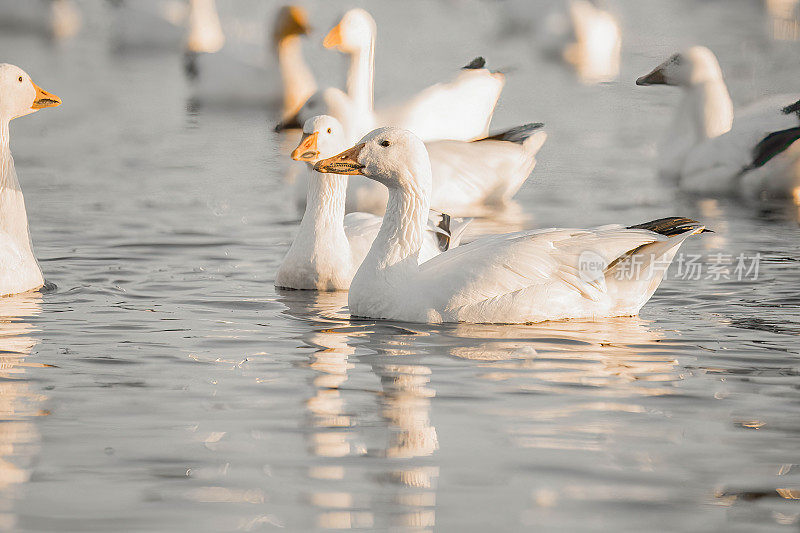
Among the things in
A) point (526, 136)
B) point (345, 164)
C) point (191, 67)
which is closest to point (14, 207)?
point (345, 164)

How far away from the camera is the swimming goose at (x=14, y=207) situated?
8.31 metres

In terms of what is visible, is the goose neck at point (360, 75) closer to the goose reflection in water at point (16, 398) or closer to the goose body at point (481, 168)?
the goose body at point (481, 168)

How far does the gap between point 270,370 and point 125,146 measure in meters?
8.79

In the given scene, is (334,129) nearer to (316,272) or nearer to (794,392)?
(316,272)

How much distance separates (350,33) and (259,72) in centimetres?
515

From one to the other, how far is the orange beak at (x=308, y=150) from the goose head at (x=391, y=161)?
0.99 metres

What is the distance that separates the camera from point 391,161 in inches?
311

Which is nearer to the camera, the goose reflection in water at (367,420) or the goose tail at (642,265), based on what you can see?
the goose reflection in water at (367,420)

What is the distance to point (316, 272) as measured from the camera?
8812 mm

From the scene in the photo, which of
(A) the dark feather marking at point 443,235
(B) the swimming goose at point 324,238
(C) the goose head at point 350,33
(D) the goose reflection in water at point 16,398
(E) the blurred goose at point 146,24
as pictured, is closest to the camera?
(D) the goose reflection in water at point 16,398

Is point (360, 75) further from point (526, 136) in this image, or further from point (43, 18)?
point (43, 18)

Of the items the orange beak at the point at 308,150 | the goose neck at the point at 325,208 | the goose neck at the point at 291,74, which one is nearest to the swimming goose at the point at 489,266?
the goose neck at the point at 325,208

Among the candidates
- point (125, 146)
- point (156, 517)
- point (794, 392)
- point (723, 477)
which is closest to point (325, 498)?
point (156, 517)

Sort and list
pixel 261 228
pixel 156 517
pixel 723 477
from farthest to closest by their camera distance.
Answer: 1. pixel 261 228
2. pixel 723 477
3. pixel 156 517
